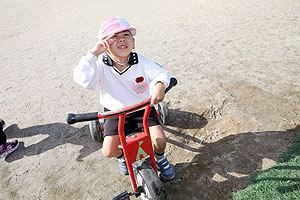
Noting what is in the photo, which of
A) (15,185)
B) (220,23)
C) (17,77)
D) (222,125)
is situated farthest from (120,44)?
(220,23)

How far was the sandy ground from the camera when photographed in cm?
258

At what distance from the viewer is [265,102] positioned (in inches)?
130

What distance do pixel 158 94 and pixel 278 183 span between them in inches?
53.3

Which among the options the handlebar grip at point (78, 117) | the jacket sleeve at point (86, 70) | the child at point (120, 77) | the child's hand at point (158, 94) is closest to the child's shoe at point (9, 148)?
the child at point (120, 77)

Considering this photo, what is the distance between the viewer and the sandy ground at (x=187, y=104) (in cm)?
258

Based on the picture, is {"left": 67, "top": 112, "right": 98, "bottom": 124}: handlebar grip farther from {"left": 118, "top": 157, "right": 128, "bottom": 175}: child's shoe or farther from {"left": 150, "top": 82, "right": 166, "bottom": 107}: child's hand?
{"left": 118, "top": 157, "right": 128, "bottom": 175}: child's shoe

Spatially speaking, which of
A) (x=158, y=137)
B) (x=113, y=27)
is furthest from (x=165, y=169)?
(x=113, y=27)

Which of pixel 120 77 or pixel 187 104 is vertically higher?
pixel 120 77

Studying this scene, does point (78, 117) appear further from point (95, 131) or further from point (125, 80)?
point (95, 131)

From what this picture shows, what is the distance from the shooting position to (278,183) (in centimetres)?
221

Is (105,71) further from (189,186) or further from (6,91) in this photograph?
(6,91)

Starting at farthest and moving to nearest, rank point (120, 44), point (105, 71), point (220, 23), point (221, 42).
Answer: point (220, 23) < point (221, 42) < point (105, 71) < point (120, 44)

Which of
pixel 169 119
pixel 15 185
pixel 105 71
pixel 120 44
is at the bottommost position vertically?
pixel 15 185

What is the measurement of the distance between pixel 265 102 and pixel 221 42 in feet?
8.43
